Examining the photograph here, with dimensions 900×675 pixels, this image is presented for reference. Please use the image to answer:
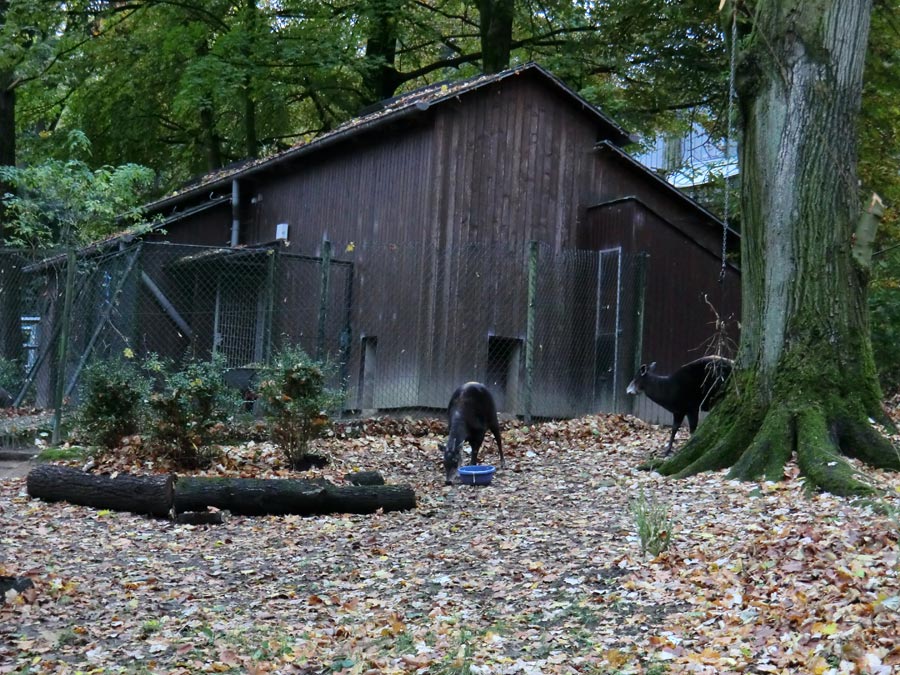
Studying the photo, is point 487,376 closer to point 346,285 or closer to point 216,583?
point 346,285

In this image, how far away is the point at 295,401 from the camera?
1081 centimetres

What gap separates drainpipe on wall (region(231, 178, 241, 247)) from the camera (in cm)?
1947

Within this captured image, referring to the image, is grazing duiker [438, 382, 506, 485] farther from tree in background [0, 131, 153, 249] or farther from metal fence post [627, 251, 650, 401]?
tree in background [0, 131, 153, 249]

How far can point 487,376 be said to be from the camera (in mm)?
15492

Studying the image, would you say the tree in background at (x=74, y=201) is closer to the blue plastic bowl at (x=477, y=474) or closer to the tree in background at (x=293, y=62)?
the tree in background at (x=293, y=62)

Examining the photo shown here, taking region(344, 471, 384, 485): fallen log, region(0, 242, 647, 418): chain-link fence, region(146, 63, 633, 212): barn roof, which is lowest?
region(344, 471, 384, 485): fallen log

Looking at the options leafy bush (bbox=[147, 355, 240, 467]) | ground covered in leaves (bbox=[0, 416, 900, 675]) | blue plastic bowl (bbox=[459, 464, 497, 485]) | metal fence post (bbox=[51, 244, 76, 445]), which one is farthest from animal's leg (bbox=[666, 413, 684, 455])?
metal fence post (bbox=[51, 244, 76, 445])

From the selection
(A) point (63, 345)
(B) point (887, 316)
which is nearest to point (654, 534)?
(A) point (63, 345)

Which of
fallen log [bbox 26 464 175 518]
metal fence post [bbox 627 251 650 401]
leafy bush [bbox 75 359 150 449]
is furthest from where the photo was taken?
metal fence post [bbox 627 251 650 401]

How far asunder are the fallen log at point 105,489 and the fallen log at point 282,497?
15 cm

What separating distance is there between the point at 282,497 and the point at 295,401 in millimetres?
1689

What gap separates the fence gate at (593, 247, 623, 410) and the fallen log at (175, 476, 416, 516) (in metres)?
6.87

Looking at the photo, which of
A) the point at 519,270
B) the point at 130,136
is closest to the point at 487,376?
the point at 519,270

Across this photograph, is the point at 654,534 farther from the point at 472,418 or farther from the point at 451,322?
the point at 451,322
